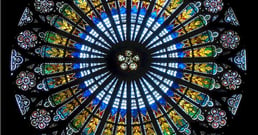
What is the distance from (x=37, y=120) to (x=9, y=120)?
1019 mm

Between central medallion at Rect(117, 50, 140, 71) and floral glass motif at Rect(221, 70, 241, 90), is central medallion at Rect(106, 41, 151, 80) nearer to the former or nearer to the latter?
central medallion at Rect(117, 50, 140, 71)

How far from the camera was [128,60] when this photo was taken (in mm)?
21641

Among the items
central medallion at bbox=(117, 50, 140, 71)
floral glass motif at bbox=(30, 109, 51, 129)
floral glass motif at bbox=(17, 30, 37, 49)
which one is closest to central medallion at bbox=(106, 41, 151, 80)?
central medallion at bbox=(117, 50, 140, 71)

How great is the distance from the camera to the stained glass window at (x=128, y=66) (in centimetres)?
2083

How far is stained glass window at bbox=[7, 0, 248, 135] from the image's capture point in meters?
20.8

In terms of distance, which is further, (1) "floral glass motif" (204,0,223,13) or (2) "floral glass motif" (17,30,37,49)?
(1) "floral glass motif" (204,0,223,13)

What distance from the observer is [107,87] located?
21.4 metres

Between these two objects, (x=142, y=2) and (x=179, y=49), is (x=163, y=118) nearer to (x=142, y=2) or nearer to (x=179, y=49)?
(x=179, y=49)

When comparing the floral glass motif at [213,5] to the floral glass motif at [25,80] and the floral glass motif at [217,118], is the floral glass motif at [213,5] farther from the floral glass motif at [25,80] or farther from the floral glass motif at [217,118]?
the floral glass motif at [25,80]

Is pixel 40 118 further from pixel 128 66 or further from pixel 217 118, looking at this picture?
pixel 217 118

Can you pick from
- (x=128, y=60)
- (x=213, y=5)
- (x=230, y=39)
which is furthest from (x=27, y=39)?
(x=230, y=39)

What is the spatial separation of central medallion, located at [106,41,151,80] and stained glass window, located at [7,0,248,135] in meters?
0.04

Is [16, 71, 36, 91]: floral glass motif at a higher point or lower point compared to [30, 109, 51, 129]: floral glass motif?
higher

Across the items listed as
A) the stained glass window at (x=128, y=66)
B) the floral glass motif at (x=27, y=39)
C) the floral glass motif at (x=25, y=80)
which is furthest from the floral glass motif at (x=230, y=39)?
the floral glass motif at (x=25, y=80)
